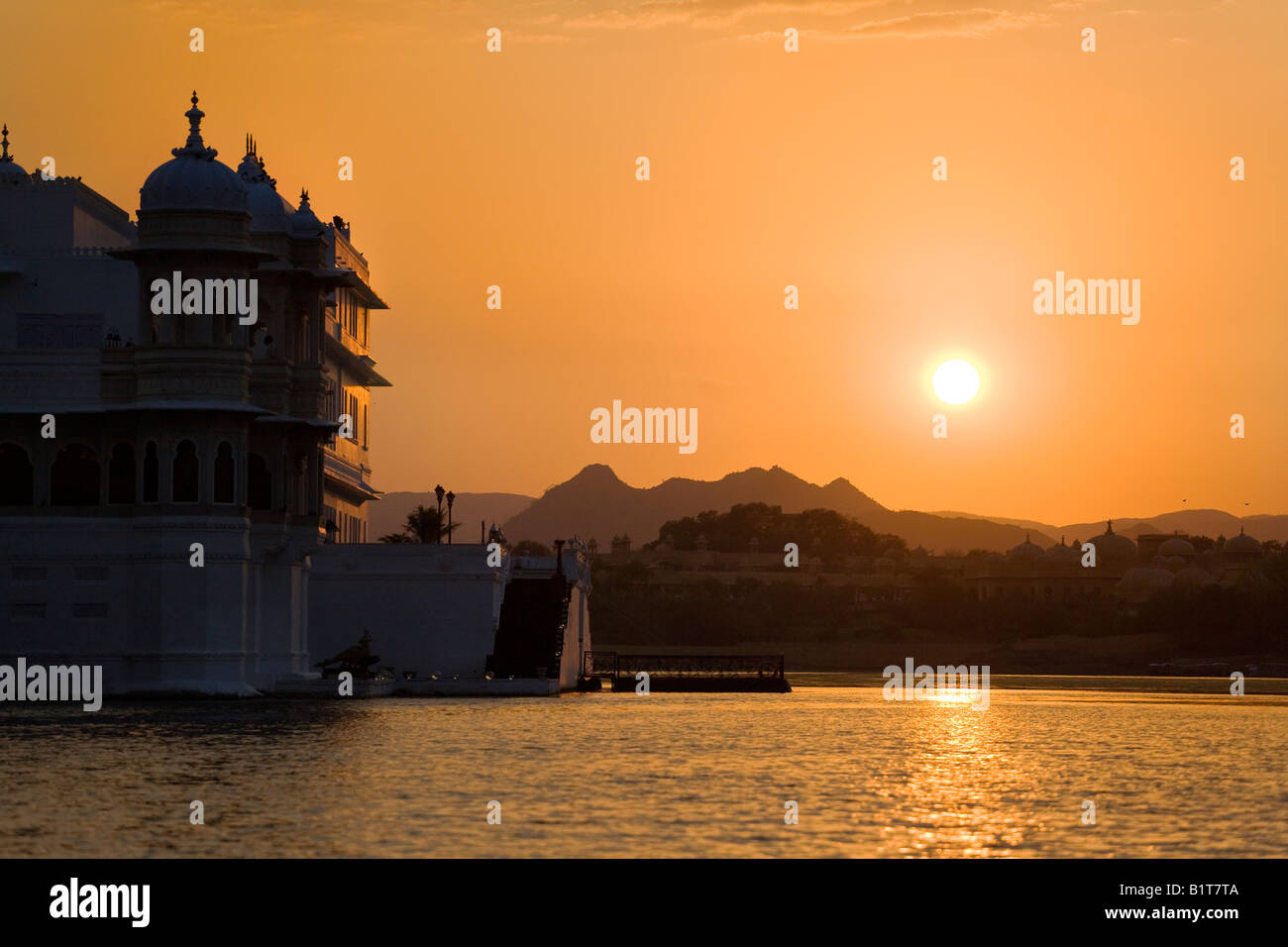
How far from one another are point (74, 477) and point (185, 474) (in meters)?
4.44

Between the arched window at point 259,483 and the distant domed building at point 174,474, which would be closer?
the distant domed building at point 174,474

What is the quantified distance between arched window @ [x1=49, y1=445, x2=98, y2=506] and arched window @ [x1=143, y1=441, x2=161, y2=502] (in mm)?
2510

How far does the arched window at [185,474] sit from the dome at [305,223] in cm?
1278

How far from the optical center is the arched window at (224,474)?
219 feet

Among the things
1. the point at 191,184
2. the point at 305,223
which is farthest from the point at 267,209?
the point at 191,184

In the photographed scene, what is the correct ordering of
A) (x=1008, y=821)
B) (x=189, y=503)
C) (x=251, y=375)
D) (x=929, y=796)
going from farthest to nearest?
(x=251, y=375)
(x=189, y=503)
(x=929, y=796)
(x=1008, y=821)

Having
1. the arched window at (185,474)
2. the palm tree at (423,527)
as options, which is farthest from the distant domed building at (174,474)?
the palm tree at (423,527)

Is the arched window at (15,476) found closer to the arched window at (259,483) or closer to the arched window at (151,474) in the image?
the arched window at (151,474)

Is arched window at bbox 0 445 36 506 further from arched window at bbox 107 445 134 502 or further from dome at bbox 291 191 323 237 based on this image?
dome at bbox 291 191 323 237

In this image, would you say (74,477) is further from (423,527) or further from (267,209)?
(423,527)
